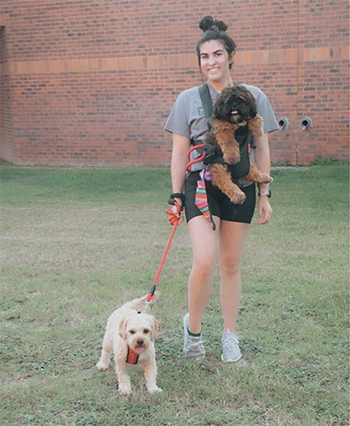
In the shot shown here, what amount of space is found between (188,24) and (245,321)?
402 inches

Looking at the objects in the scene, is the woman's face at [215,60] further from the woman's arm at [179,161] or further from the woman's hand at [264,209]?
the woman's hand at [264,209]

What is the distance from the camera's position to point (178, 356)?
4.16m

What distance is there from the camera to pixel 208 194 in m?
3.80

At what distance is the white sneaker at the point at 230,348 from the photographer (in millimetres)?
4035

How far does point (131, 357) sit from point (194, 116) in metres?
1.56

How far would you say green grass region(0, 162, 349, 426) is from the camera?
11.3 ft

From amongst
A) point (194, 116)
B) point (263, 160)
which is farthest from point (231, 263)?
point (194, 116)

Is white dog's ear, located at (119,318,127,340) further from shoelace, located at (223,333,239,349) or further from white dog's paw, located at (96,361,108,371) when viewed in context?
shoelace, located at (223,333,239,349)

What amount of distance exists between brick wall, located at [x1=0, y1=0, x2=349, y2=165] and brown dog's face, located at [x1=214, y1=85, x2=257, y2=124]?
9.97 meters

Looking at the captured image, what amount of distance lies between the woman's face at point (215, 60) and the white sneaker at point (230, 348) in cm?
173

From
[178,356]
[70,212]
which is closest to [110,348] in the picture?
[178,356]

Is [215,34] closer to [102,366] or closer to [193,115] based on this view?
[193,115]

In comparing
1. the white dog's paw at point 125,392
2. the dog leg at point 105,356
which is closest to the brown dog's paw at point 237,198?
the dog leg at point 105,356

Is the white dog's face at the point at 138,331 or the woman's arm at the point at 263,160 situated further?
the woman's arm at the point at 263,160
